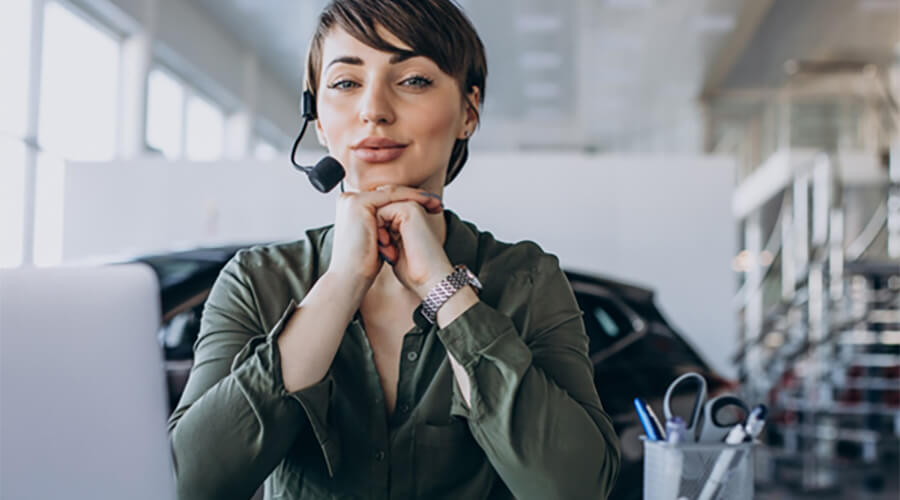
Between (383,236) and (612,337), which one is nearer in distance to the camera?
(383,236)

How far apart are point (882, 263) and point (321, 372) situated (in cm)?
545

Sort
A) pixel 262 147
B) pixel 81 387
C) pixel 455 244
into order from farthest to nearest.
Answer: pixel 262 147 < pixel 455 244 < pixel 81 387

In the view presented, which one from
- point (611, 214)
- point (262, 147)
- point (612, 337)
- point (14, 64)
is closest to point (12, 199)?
point (14, 64)

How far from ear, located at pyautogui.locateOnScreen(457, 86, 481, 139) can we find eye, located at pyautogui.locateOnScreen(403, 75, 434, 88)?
0.28 ft

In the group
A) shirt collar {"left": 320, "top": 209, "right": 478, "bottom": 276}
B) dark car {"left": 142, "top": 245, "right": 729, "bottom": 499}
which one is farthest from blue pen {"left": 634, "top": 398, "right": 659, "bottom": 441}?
dark car {"left": 142, "top": 245, "right": 729, "bottom": 499}

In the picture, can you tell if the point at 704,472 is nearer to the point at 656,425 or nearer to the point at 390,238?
the point at 656,425

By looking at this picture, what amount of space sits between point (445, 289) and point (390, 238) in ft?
0.33

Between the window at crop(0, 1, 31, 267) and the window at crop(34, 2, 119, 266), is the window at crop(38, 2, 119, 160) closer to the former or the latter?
the window at crop(34, 2, 119, 266)

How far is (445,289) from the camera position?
3.11 feet

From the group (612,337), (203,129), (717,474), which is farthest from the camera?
(203,129)

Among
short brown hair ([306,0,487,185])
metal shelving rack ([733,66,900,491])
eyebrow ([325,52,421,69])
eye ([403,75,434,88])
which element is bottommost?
metal shelving rack ([733,66,900,491])

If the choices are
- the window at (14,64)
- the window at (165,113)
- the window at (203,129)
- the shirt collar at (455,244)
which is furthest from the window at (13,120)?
the shirt collar at (455,244)

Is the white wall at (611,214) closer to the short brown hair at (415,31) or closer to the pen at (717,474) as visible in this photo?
the short brown hair at (415,31)

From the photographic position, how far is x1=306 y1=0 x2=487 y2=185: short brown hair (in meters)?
1.01
